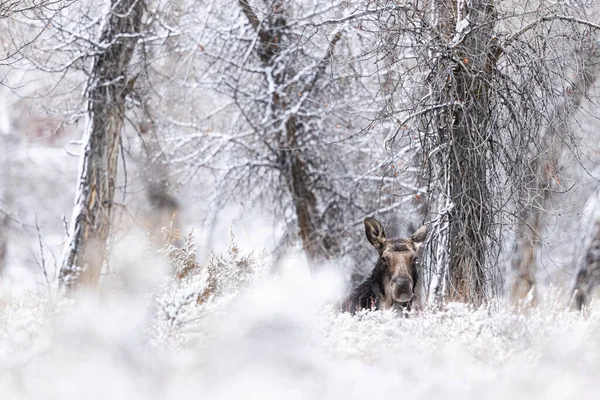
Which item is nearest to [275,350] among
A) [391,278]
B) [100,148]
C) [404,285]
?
[404,285]

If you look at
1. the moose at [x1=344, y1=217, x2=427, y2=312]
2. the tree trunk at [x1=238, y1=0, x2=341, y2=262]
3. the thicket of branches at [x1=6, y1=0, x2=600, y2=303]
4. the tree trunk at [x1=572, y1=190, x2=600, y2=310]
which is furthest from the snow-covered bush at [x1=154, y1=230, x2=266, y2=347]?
the tree trunk at [x1=572, y1=190, x2=600, y2=310]

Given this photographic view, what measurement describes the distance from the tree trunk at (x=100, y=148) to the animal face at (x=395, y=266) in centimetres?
538

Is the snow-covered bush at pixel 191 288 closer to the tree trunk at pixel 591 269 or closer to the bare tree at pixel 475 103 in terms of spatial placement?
the bare tree at pixel 475 103

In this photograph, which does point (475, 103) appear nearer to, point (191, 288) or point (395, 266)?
point (395, 266)

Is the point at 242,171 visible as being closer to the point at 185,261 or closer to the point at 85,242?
the point at 85,242

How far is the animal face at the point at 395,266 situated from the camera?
8961 mm

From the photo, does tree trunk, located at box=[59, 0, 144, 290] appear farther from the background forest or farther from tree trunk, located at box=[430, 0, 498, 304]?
tree trunk, located at box=[430, 0, 498, 304]

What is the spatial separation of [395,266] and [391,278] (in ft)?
0.50

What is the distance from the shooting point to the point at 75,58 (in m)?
13.7

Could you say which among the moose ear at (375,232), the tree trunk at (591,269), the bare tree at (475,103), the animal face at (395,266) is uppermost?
the bare tree at (475,103)

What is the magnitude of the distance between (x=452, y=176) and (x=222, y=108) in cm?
770

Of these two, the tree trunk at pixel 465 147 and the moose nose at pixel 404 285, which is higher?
the tree trunk at pixel 465 147

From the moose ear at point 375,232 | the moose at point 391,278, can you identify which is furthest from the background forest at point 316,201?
the moose ear at point 375,232

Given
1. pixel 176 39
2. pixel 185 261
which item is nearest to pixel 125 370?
pixel 185 261
